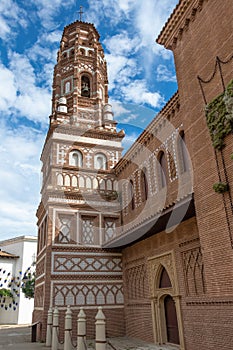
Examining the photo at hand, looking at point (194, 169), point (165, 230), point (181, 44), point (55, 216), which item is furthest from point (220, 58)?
point (55, 216)

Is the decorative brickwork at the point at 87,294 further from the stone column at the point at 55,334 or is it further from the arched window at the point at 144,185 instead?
the arched window at the point at 144,185

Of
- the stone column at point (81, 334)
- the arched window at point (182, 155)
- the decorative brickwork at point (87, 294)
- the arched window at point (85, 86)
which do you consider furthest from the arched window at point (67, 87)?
the stone column at point (81, 334)

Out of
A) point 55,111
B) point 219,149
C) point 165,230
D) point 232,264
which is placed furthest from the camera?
point 55,111

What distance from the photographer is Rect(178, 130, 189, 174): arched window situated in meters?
10.5

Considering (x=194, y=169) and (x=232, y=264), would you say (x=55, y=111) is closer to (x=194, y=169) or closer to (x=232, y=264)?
(x=194, y=169)

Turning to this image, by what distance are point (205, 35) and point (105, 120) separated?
10114mm

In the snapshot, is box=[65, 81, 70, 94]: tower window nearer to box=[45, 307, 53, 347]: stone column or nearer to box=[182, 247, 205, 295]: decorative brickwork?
box=[45, 307, 53, 347]: stone column

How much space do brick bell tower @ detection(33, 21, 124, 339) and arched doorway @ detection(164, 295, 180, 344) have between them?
3494 mm

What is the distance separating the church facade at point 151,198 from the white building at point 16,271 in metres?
11.5

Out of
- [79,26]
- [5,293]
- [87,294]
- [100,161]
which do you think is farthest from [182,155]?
[5,293]

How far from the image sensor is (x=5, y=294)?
25469 millimetres

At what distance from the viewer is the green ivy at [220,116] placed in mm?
7109

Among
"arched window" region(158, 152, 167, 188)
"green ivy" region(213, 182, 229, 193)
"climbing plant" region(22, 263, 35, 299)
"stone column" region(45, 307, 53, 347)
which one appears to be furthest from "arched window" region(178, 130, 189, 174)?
"climbing plant" region(22, 263, 35, 299)

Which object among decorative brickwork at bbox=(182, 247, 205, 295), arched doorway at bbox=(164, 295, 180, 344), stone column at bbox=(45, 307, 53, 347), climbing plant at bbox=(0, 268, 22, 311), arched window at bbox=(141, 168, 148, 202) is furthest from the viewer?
climbing plant at bbox=(0, 268, 22, 311)
